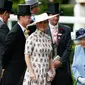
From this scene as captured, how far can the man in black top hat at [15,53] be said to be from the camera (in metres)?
11.5

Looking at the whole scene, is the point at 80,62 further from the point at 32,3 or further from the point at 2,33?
the point at 32,3

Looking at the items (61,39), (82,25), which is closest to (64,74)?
(61,39)

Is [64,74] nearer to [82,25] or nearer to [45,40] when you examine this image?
[45,40]

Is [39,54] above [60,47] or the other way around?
above

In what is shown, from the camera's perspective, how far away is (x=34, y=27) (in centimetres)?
1176

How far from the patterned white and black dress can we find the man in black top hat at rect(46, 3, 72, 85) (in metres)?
0.74

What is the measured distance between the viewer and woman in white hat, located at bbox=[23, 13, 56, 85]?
1095 cm

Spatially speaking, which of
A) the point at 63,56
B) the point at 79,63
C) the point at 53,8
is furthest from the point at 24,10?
the point at 79,63

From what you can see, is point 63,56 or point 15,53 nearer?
point 15,53

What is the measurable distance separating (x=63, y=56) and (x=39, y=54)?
1.05 m

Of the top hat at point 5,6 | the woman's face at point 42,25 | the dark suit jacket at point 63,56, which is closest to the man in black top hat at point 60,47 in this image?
the dark suit jacket at point 63,56

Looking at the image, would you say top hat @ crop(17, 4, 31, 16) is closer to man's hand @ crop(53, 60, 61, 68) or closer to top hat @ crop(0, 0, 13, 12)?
top hat @ crop(0, 0, 13, 12)

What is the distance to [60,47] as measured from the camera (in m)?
12.0

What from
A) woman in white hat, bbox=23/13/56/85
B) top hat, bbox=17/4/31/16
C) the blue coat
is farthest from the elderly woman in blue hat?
top hat, bbox=17/4/31/16
